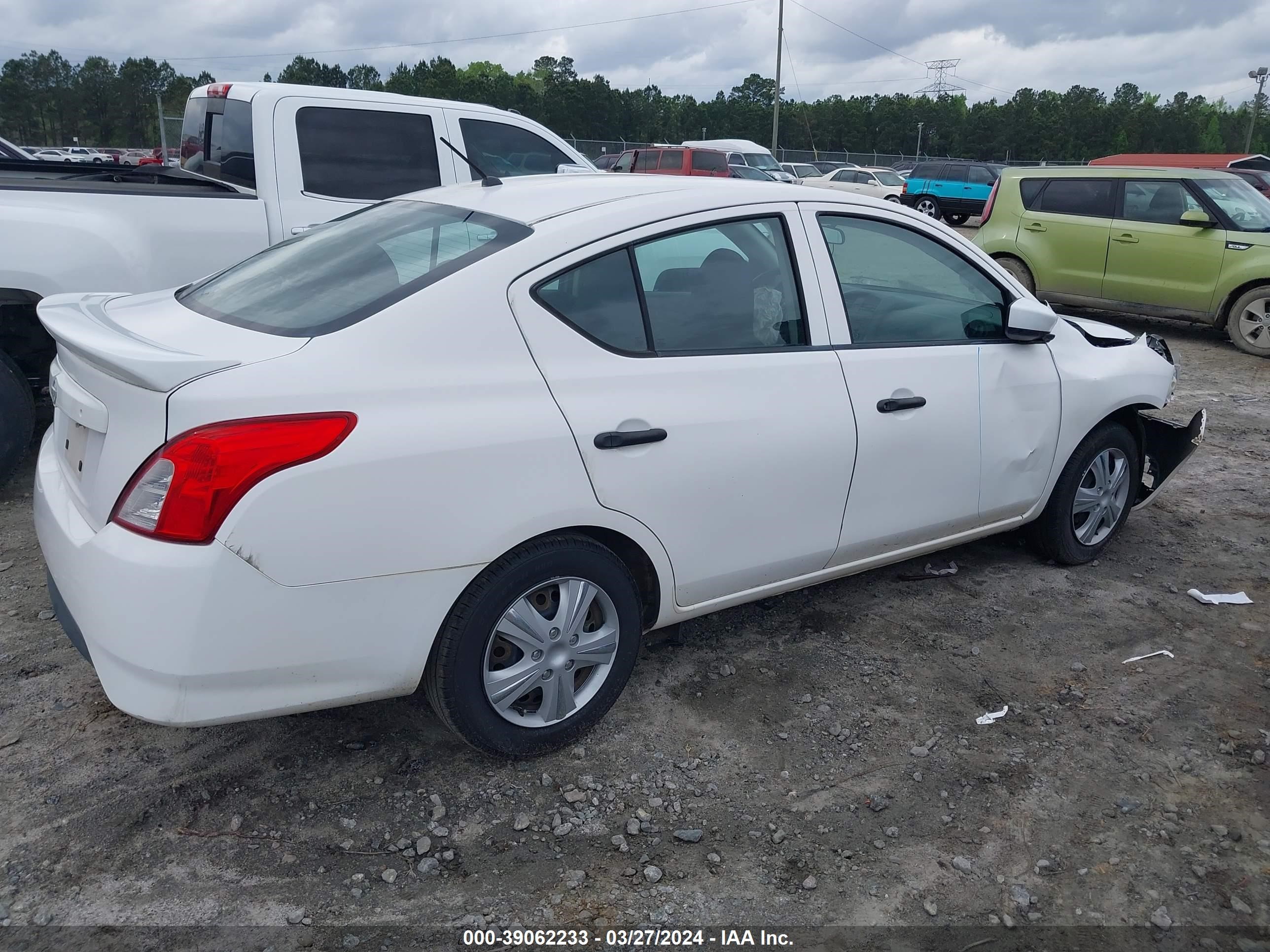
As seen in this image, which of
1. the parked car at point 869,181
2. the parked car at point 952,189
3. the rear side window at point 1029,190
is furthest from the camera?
the parked car at point 869,181

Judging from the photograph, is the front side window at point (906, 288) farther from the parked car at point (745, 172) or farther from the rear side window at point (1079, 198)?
the parked car at point (745, 172)

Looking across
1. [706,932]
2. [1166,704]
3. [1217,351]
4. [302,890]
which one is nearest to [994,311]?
[1166,704]

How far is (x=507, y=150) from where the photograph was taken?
6957mm

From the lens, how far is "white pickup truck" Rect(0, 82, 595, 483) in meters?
4.70

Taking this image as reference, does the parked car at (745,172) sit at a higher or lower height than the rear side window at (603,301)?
higher

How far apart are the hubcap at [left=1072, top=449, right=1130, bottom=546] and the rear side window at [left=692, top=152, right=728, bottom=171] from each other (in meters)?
17.9

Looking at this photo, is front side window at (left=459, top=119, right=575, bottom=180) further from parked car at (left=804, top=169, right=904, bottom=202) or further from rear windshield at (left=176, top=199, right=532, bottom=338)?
parked car at (left=804, top=169, right=904, bottom=202)

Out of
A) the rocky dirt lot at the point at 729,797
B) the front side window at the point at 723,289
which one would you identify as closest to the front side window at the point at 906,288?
the front side window at the point at 723,289

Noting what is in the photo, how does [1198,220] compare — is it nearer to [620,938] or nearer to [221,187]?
[221,187]

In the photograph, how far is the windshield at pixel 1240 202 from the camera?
987 cm

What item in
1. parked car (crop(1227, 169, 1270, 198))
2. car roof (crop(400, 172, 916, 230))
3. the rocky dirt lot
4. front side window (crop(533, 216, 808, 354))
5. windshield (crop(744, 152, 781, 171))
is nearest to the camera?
the rocky dirt lot

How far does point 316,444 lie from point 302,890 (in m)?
1.12

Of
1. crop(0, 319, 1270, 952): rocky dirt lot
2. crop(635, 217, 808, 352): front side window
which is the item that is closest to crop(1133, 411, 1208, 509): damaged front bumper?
crop(0, 319, 1270, 952): rocky dirt lot

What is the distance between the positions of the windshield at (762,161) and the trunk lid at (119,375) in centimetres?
2120
